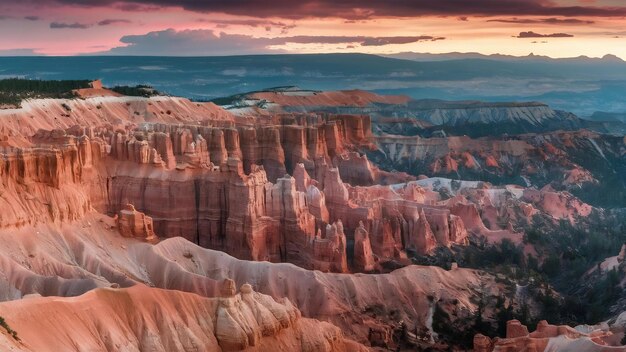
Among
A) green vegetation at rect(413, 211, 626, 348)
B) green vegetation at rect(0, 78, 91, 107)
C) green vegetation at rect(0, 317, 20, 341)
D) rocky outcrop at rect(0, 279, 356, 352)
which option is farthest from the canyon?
green vegetation at rect(0, 78, 91, 107)

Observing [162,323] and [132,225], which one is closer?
[162,323]

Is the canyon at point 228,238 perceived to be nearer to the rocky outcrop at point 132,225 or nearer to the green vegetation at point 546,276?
the rocky outcrop at point 132,225

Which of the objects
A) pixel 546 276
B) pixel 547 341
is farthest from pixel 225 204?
pixel 547 341

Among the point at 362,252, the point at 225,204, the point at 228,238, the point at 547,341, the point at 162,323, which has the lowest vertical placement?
the point at 362,252

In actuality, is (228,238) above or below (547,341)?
below

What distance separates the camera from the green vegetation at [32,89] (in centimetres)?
10662

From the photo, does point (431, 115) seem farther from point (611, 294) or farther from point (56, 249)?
point (56, 249)

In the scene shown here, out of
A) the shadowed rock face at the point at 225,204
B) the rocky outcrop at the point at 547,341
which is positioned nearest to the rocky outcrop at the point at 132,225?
the shadowed rock face at the point at 225,204

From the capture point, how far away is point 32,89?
122312 mm

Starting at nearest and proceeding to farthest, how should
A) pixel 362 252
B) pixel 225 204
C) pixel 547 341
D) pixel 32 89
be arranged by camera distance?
1. pixel 547 341
2. pixel 362 252
3. pixel 225 204
4. pixel 32 89

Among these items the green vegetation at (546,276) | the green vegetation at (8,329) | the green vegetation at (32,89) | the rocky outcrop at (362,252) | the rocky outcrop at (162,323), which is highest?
the green vegetation at (32,89)

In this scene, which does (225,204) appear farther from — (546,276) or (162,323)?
(162,323)

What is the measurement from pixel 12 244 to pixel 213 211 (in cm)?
2064

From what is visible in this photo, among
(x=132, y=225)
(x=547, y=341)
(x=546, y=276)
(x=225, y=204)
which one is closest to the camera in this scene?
(x=547, y=341)
